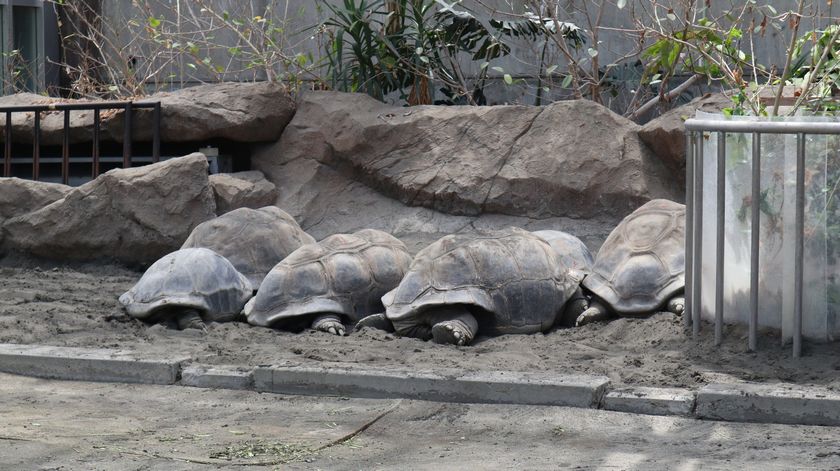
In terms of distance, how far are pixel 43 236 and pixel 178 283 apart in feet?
7.01

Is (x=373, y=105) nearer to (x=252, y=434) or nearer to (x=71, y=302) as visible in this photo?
(x=71, y=302)

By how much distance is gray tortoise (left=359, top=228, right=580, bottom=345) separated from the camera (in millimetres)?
5992

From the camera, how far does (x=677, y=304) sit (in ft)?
19.5

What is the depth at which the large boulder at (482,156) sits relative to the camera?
819cm

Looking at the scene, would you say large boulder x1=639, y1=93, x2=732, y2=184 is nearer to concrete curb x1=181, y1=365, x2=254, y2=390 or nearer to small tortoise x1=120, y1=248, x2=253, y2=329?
small tortoise x1=120, y1=248, x2=253, y2=329

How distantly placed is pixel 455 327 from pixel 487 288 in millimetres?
320

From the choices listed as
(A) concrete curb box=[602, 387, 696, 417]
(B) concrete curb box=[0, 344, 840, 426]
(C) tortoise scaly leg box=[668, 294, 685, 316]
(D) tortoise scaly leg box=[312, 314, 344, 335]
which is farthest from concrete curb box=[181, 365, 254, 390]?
(C) tortoise scaly leg box=[668, 294, 685, 316]

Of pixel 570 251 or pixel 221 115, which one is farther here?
pixel 221 115

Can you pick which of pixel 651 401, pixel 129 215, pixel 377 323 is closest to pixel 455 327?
pixel 377 323

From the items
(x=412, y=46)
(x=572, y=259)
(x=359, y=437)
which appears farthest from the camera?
(x=412, y=46)

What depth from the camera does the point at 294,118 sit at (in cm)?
929

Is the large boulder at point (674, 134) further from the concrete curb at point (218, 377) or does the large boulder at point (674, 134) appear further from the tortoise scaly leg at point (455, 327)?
the concrete curb at point (218, 377)

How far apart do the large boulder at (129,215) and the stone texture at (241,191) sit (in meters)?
0.31

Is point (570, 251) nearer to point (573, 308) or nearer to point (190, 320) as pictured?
point (573, 308)
